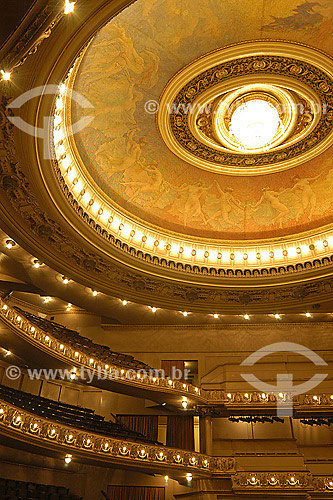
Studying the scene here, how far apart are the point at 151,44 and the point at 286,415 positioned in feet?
44.2

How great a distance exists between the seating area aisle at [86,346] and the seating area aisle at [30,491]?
13.5 feet

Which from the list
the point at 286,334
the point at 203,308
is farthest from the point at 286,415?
the point at 203,308

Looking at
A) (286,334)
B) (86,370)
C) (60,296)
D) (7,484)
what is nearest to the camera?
(7,484)

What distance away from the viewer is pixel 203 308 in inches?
703

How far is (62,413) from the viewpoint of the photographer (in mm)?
12703

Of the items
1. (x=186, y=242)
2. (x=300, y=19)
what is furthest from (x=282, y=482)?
(x=300, y=19)

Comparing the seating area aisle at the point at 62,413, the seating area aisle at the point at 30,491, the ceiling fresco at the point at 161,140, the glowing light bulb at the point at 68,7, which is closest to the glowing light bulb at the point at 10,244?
the ceiling fresco at the point at 161,140

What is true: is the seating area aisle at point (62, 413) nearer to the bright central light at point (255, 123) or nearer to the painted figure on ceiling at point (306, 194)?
the painted figure on ceiling at point (306, 194)

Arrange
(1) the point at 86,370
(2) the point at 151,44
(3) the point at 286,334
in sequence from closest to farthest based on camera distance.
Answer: (2) the point at 151,44 → (1) the point at 86,370 → (3) the point at 286,334

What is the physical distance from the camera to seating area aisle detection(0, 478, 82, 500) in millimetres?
10516

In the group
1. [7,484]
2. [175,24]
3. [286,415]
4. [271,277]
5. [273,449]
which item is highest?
[175,24]

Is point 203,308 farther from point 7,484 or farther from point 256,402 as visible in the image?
point 7,484

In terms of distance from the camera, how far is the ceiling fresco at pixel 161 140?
11.7m

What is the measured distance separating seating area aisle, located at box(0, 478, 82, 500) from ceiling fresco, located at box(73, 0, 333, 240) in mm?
10184
